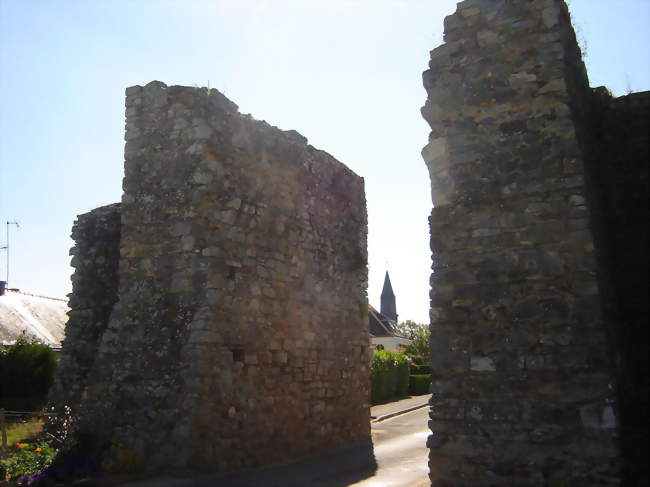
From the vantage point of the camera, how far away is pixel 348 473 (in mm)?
9195

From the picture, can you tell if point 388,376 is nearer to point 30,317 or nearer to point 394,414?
point 394,414

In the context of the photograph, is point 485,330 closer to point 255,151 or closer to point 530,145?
point 530,145

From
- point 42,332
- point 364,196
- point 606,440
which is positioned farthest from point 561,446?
point 42,332

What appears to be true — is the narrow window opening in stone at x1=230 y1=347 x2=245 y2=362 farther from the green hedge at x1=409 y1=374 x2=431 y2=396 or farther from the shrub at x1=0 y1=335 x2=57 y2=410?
the green hedge at x1=409 y1=374 x2=431 y2=396

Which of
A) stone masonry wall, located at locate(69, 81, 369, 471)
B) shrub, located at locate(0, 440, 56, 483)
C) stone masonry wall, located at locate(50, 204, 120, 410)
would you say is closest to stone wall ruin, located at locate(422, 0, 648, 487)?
stone masonry wall, located at locate(69, 81, 369, 471)

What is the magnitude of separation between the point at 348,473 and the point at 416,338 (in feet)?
118

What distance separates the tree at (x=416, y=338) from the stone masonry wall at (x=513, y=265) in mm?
26135

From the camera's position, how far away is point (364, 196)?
1358cm

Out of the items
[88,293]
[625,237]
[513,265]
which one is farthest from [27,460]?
[625,237]

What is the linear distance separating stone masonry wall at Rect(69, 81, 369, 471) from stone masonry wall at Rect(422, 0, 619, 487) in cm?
380

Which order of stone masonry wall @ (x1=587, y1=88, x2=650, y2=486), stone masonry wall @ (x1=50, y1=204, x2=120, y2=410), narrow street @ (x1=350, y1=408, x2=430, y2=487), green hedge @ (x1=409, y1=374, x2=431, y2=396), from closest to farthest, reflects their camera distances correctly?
stone masonry wall @ (x1=587, y1=88, x2=650, y2=486) < narrow street @ (x1=350, y1=408, x2=430, y2=487) < stone masonry wall @ (x1=50, y1=204, x2=120, y2=410) < green hedge @ (x1=409, y1=374, x2=431, y2=396)

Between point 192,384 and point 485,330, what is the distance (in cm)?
434

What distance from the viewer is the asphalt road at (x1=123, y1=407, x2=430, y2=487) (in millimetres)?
7922

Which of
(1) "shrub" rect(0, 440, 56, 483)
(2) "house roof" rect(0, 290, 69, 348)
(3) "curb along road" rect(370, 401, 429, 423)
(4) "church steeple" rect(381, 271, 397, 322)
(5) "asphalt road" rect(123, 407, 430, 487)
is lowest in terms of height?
(5) "asphalt road" rect(123, 407, 430, 487)
